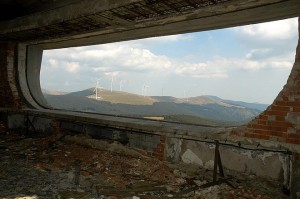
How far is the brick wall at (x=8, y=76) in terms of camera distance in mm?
7946

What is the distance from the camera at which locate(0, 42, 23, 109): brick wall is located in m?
7.95

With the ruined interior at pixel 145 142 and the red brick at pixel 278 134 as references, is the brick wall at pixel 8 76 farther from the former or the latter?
the red brick at pixel 278 134

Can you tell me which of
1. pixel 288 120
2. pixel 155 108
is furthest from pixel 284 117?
pixel 155 108

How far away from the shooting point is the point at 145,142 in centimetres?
548

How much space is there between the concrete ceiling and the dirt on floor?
2.63 m

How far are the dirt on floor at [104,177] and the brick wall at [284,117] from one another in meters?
0.74

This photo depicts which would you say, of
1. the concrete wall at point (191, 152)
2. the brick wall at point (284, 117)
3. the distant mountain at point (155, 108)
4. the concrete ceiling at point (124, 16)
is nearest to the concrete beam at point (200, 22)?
the concrete ceiling at point (124, 16)

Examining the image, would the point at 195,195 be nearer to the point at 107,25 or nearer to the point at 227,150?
the point at 227,150

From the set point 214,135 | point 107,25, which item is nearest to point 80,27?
point 107,25

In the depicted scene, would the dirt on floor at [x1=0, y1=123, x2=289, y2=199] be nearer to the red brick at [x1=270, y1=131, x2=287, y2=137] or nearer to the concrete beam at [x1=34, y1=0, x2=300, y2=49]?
the red brick at [x1=270, y1=131, x2=287, y2=137]

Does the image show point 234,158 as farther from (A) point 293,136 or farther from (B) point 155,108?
(B) point 155,108

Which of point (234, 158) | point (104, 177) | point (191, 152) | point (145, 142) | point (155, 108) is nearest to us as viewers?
point (234, 158)

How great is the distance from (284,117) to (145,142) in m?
2.76

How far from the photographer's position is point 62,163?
17.2 ft
